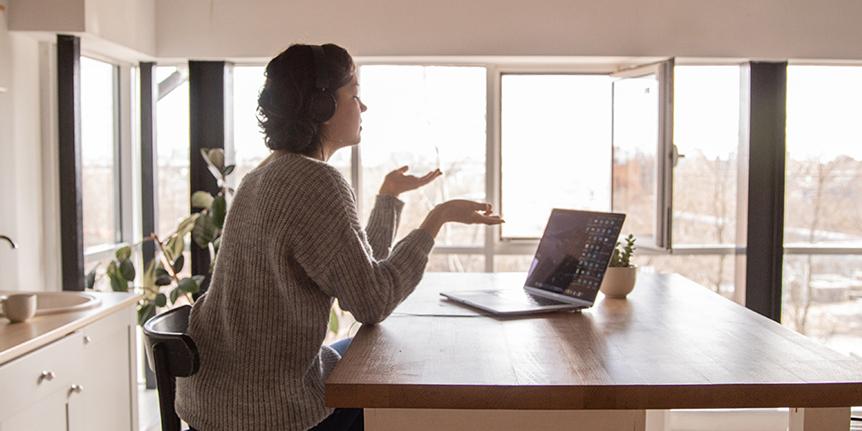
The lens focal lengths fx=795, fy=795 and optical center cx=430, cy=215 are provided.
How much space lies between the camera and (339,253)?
4.91 feet

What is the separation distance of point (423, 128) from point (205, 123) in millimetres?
1072

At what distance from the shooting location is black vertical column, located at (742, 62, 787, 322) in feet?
12.6

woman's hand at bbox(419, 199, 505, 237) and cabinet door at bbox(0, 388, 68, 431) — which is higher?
woman's hand at bbox(419, 199, 505, 237)

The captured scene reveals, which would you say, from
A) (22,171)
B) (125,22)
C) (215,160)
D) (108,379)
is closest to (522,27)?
(215,160)

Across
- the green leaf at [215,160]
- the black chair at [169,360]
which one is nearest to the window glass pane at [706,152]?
the green leaf at [215,160]

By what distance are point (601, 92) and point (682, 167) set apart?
552mm

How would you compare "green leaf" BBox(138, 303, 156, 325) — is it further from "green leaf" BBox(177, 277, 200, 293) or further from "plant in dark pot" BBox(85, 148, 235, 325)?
"green leaf" BBox(177, 277, 200, 293)

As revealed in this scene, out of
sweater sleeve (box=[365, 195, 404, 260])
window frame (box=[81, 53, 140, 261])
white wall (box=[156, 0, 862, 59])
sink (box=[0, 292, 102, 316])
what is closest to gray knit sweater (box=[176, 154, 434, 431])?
sweater sleeve (box=[365, 195, 404, 260])

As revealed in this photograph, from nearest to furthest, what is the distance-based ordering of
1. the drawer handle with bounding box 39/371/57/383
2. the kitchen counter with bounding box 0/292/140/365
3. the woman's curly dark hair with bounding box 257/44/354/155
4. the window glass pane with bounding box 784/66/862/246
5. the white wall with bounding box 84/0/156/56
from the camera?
the woman's curly dark hair with bounding box 257/44/354/155 → the kitchen counter with bounding box 0/292/140/365 → the drawer handle with bounding box 39/371/57/383 → the white wall with bounding box 84/0/156/56 → the window glass pane with bounding box 784/66/862/246

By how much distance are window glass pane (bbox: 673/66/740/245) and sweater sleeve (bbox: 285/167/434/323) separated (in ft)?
9.04

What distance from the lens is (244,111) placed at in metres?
4.02

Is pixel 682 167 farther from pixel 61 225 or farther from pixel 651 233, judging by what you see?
pixel 61 225

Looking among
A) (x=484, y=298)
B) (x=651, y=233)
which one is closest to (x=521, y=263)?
(x=651, y=233)

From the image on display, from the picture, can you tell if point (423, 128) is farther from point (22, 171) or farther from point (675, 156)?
point (22, 171)
